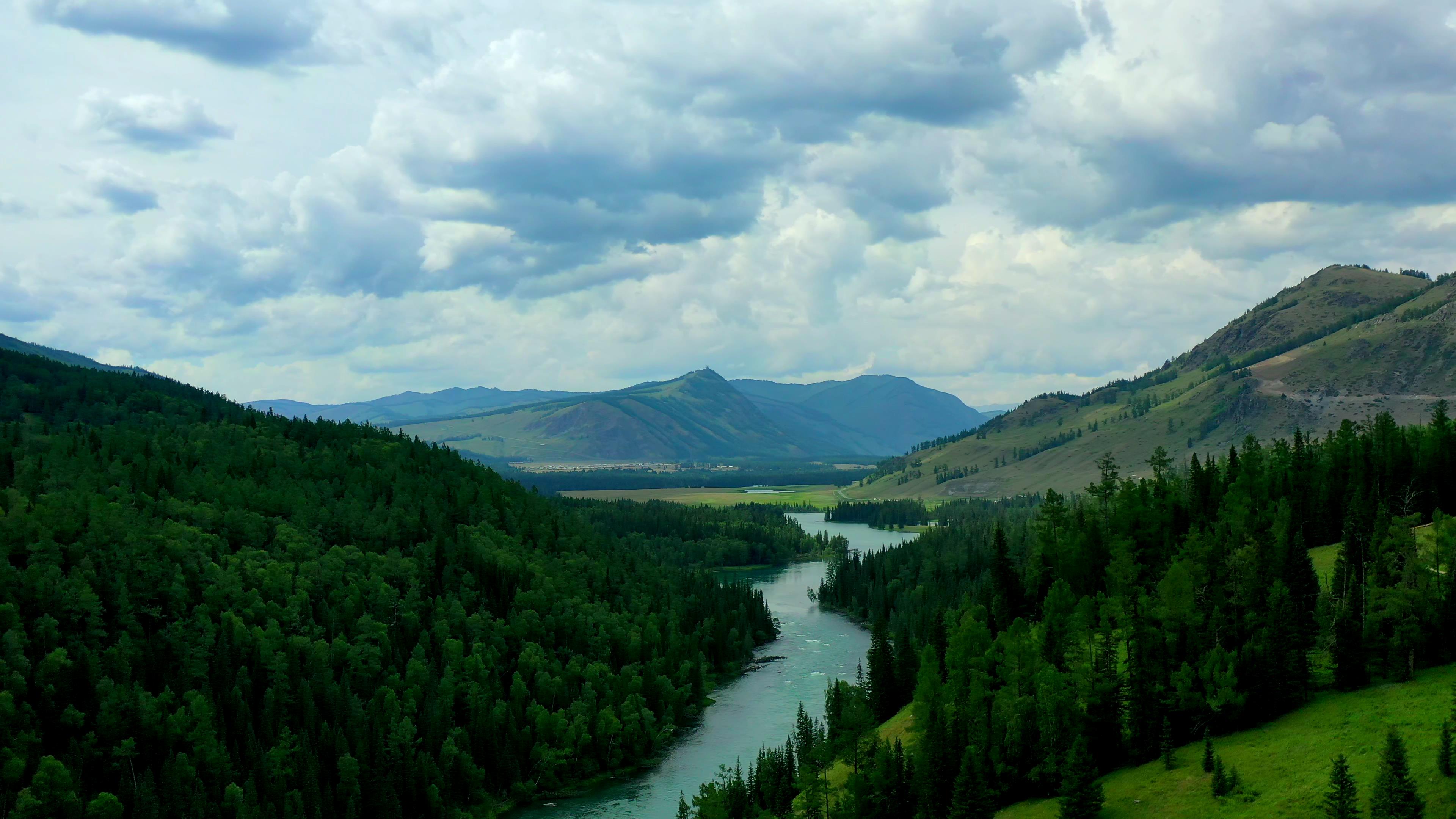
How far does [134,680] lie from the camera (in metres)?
136

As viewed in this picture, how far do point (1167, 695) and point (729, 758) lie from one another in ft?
211

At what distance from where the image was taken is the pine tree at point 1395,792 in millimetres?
70438

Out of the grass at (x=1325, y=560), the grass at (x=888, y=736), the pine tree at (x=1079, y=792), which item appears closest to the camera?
the pine tree at (x=1079, y=792)

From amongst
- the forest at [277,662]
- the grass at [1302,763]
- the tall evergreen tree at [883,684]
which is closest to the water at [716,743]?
the forest at [277,662]

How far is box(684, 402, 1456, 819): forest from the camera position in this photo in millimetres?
100438

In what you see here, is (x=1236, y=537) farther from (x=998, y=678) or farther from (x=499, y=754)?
(x=499, y=754)

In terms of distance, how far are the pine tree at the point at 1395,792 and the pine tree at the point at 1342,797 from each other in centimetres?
122

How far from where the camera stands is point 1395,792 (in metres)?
70.9

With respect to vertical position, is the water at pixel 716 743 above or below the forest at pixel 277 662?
below

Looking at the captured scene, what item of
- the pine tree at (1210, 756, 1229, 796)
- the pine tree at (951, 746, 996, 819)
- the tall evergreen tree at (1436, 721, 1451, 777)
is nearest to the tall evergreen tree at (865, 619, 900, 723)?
the pine tree at (951, 746, 996, 819)

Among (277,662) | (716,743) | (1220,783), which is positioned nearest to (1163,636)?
(1220,783)

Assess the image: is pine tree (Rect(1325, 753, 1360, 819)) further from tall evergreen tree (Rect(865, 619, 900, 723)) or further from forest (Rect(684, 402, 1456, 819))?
tall evergreen tree (Rect(865, 619, 900, 723))

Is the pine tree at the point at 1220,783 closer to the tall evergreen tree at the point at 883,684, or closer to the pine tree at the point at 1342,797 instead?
the pine tree at the point at 1342,797

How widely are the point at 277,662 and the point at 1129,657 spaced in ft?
341
